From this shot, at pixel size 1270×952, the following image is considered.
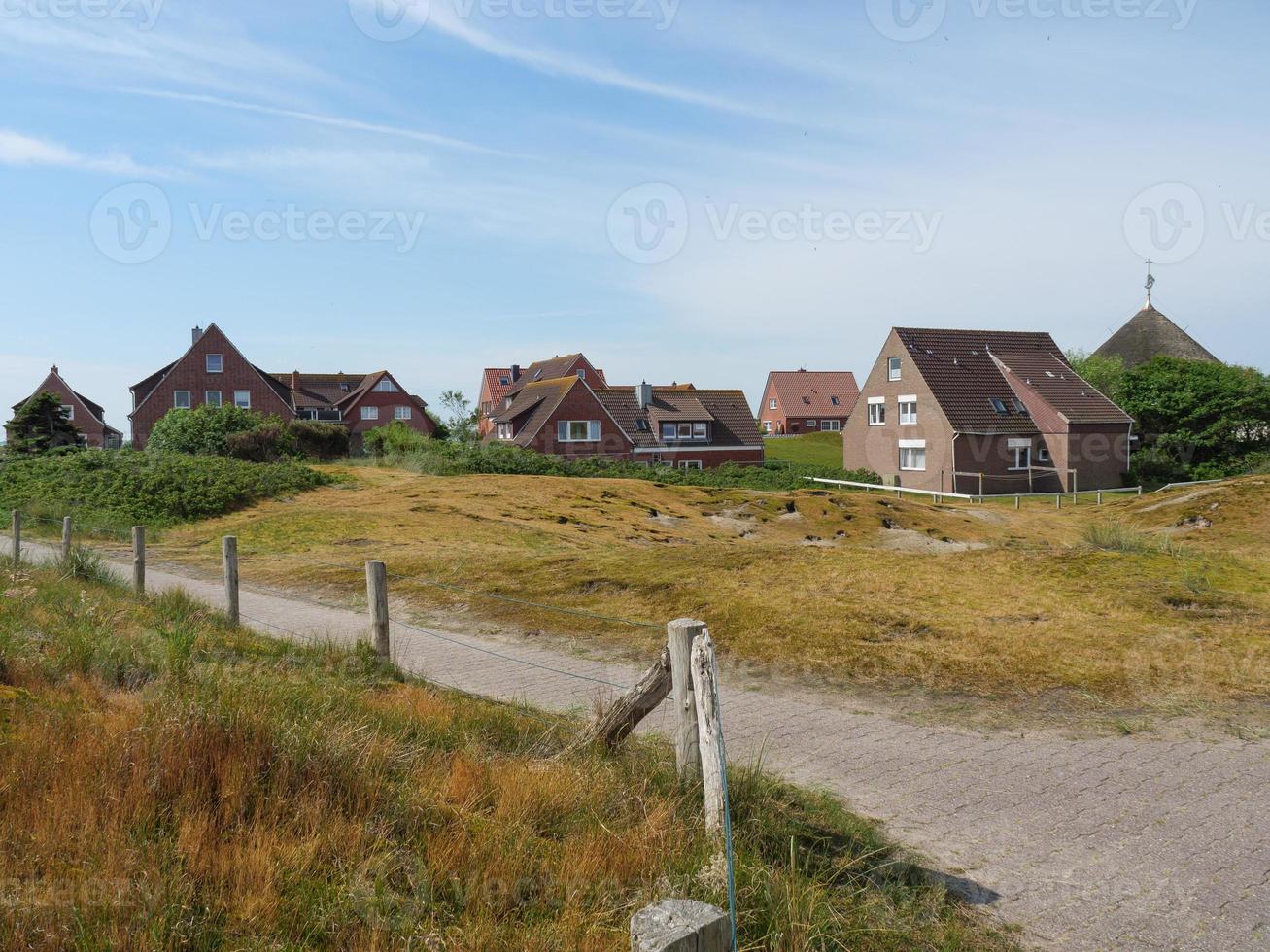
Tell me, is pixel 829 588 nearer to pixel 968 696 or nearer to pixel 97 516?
pixel 968 696

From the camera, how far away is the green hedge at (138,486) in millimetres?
28812

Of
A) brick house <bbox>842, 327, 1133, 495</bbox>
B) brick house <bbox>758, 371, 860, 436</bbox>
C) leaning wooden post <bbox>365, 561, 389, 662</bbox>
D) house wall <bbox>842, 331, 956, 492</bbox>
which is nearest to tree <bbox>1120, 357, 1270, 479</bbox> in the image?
brick house <bbox>842, 327, 1133, 495</bbox>

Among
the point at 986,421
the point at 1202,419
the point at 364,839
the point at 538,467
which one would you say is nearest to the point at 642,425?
the point at 538,467

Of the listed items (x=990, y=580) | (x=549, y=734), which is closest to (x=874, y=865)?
(x=549, y=734)

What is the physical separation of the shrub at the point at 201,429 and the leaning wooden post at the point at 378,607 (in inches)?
1595

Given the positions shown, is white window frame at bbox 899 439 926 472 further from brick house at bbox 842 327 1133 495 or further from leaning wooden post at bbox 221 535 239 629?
leaning wooden post at bbox 221 535 239 629

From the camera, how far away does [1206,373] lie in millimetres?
55688

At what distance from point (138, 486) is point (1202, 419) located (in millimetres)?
53904

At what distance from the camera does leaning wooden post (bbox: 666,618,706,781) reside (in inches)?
212

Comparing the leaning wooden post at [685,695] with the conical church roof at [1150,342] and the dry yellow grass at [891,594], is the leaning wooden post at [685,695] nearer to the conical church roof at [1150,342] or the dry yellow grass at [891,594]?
the dry yellow grass at [891,594]

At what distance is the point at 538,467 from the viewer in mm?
45469

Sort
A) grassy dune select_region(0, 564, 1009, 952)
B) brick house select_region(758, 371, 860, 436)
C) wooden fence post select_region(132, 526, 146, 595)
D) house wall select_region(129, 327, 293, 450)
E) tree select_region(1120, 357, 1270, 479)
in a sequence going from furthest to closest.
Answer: brick house select_region(758, 371, 860, 436) → house wall select_region(129, 327, 293, 450) → tree select_region(1120, 357, 1270, 479) → wooden fence post select_region(132, 526, 146, 595) → grassy dune select_region(0, 564, 1009, 952)

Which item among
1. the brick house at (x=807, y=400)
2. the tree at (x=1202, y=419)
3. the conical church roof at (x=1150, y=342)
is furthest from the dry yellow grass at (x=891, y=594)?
the brick house at (x=807, y=400)

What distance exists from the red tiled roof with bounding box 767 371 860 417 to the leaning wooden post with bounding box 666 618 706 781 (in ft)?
338
